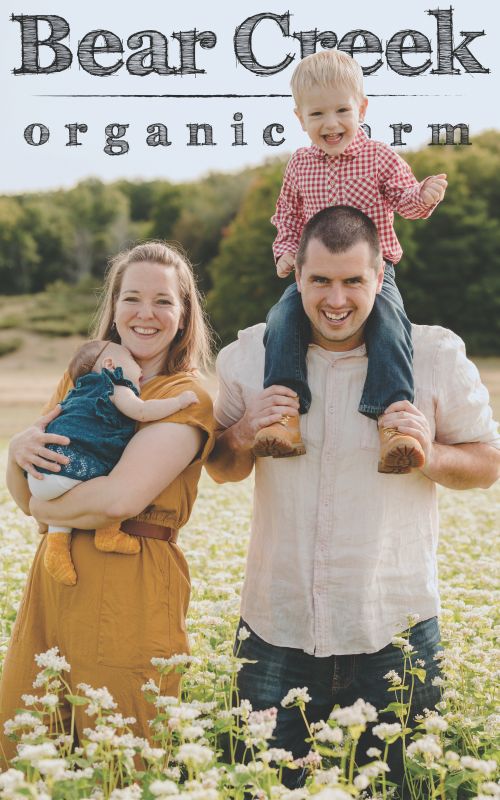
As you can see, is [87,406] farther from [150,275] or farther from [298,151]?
[298,151]

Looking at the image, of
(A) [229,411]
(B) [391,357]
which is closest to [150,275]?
(A) [229,411]

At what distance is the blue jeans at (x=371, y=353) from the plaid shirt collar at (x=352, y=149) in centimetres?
100

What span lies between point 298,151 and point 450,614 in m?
2.64

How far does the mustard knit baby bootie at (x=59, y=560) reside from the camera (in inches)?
159

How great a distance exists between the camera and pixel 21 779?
2639mm

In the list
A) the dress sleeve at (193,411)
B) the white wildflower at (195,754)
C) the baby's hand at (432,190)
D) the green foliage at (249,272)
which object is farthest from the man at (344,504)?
the green foliage at (249,272)

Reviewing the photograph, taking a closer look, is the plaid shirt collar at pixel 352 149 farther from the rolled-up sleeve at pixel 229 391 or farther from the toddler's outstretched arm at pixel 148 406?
the toddler's outstretched arm at pixel 148 406

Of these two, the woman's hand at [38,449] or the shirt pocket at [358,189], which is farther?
the shirt pocket at [358,189]

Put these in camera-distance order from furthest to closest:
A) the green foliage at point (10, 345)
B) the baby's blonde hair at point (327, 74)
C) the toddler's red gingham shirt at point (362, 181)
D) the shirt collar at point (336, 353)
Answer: the green foliage at point (10, 345) → the toddler's red gingham shirt at point (362, 181) → the baby's blonde hair at point (327, 74) → the shirt collar at point (336, 353)

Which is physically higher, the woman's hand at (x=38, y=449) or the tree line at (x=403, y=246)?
the tree line at (x=403, y=246)

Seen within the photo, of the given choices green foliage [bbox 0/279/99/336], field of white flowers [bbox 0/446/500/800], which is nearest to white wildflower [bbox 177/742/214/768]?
field of white flowers [bbox 0/446/500/800]

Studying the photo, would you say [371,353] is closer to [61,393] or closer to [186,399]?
[186,399]

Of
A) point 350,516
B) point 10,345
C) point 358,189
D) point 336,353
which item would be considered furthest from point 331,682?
point 10,345

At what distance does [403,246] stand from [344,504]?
52.4 m
